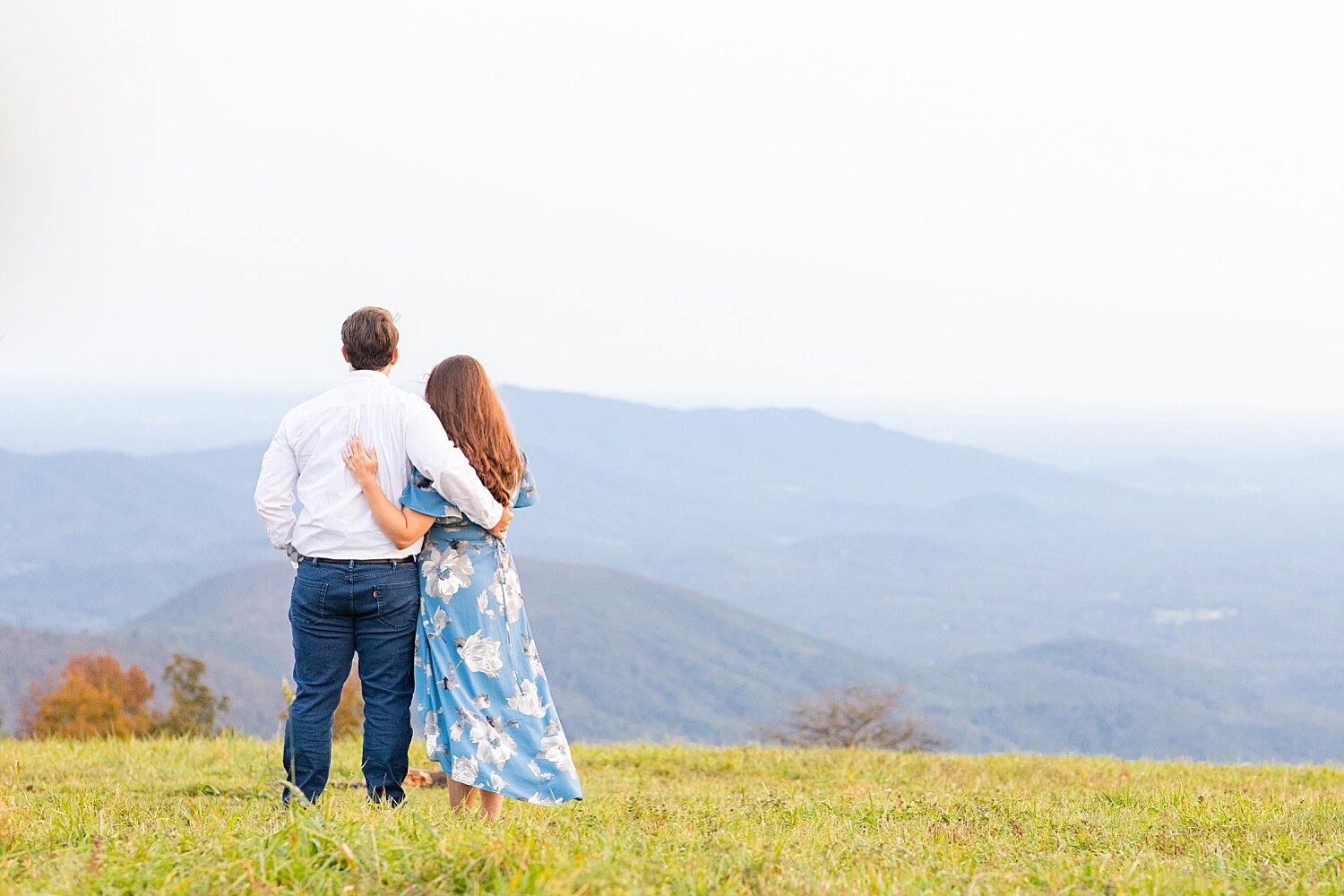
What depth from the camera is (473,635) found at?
537 centimetres

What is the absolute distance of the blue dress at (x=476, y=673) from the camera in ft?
17.5

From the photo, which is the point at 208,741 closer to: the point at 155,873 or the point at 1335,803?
the point at 155,873

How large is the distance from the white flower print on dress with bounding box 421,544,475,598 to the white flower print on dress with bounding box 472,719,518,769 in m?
0.62

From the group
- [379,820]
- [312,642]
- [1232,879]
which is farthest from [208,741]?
[1232,879]

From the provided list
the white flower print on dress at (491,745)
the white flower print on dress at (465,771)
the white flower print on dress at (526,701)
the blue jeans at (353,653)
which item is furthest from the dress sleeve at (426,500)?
the white flower print on dress at (465,771)

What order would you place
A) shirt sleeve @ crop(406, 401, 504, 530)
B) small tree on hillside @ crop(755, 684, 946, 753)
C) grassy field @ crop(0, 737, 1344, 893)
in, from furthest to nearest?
small tree on hillside @ crop(755, 684, 946, 753)
shirt sleeve @ crop(406, 401, 504, 530)
grassy field @ crop(0, 737, 1344, 893)

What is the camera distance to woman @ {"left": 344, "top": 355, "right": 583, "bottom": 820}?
A: 5.33 m

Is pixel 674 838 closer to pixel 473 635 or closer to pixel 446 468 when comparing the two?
pixel 473 635

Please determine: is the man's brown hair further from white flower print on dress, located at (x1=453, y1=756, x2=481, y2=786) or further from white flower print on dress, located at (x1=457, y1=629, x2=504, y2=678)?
white flower print on dress, located at (x1=453, y1=756, x2=481, y2=786)

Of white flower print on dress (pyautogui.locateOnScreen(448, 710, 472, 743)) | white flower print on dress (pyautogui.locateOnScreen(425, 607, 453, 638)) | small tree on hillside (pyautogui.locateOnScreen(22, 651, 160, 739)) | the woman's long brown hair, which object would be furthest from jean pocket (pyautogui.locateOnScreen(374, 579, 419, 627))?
small tree on hillside (pyautogui.locateOnScreen(22, 651, 160, 739))

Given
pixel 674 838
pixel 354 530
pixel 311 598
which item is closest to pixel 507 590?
pixel 354 530

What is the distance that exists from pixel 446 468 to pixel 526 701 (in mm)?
1186

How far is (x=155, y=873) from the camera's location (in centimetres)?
360

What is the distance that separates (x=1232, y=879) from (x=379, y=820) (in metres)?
3.05
